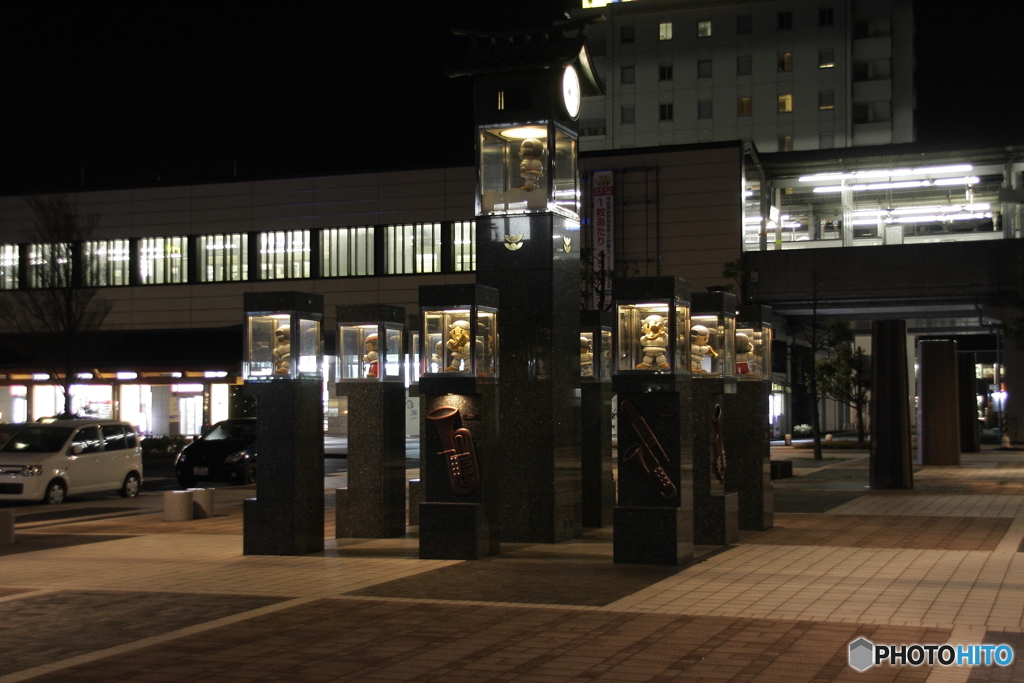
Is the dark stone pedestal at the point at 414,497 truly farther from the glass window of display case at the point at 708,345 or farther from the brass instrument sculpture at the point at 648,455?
the glass window of display case at the point at 708,345

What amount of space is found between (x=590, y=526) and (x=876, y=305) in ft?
112

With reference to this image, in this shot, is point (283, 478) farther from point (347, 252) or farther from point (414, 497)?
point (347, 252)

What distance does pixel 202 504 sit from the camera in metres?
18.3

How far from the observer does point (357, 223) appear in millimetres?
48938

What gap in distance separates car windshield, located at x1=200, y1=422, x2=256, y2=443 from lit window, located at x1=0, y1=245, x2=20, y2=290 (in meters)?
29.2

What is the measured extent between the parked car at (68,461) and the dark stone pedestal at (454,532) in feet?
37.7

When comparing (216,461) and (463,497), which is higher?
(463,497)

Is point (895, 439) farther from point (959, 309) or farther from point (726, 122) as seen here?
point (726, 122)

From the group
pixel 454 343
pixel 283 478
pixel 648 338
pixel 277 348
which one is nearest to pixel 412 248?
pixel 277 348

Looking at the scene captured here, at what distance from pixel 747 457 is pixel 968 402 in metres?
26.8

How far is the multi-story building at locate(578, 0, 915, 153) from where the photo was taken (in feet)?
253

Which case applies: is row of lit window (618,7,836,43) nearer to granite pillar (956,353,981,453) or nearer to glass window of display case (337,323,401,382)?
granite pillar (956,353,981,453)

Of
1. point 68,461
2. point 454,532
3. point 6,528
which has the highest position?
point 68,461

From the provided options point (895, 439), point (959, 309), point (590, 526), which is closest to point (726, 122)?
point (959, 309)
